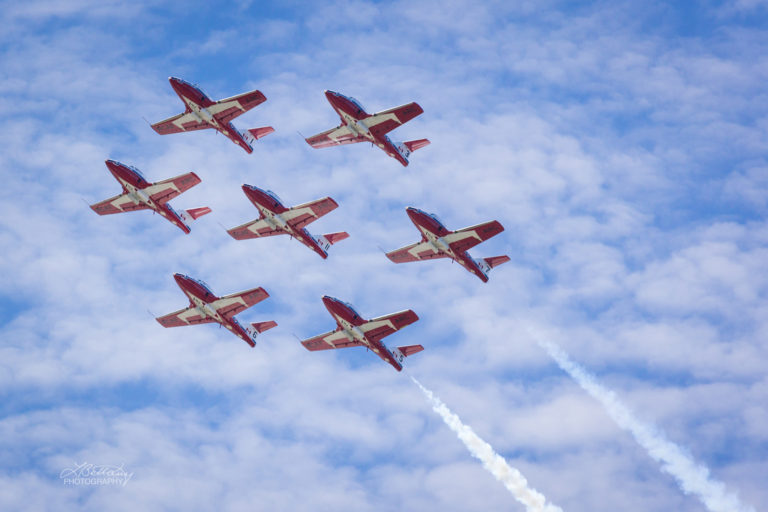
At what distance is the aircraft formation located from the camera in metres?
149

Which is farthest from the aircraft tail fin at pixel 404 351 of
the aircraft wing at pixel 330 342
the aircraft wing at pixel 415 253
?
the aircraft wing at pixel 415 253

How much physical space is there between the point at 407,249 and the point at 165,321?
35141mm

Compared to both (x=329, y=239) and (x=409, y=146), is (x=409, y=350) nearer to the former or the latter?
(x=329, y=239)

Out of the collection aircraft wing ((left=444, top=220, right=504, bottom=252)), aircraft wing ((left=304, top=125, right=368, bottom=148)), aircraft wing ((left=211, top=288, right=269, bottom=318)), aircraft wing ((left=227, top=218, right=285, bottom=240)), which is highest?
aircraft wing ((left=304, top=125, right=368, bottom=148))

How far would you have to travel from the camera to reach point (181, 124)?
159000 millimetres

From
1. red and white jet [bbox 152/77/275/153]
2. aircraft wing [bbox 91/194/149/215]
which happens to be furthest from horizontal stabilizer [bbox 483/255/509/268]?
aircraft wing [bbox 91/194/149/215]

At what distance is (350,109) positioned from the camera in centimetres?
15000

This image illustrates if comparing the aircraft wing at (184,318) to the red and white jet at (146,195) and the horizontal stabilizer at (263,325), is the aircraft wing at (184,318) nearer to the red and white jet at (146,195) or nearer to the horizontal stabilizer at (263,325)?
the horizontal stabilizer at (263,325)

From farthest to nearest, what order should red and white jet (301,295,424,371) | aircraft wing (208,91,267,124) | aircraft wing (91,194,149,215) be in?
aircraft wing (91,194,149,215)
aircraft wing (208,91,267,124)
red and white jet (301,295,424,371)

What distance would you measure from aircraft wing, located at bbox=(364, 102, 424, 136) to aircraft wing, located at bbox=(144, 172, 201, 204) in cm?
2392

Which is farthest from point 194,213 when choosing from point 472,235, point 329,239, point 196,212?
point 472,235

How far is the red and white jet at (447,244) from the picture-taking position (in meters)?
148

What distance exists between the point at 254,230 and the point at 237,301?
10407 mm

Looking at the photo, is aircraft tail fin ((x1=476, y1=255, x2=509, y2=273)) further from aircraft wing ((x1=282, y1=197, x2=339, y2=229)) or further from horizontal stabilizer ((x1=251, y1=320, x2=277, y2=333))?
horizontal stabilizer ((x1=251, y1=320, x2=277, y2=333))
